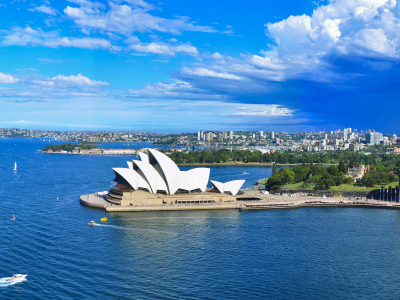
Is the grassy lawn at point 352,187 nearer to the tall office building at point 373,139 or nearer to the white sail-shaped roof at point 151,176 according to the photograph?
the white sail-shaped roof at point 151,176

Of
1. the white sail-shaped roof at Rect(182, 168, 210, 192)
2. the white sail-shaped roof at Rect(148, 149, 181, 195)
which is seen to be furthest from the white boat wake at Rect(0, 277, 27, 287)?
the white sail-shaped roof at Rect(182, 168, 210, 192)

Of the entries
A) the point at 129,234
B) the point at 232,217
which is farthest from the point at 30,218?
the point at 232,217

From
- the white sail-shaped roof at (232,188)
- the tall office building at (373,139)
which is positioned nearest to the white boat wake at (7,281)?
the white sail-shaped roof at (232,188)

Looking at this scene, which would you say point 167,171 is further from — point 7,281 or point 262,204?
point 7,281

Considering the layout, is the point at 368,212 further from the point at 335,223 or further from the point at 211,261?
the point at 211,261

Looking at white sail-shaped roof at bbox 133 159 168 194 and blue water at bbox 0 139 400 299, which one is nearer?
blue water at bbox 0 139 400 299

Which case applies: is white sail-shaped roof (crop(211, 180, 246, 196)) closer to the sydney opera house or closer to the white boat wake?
the sydney opera house
